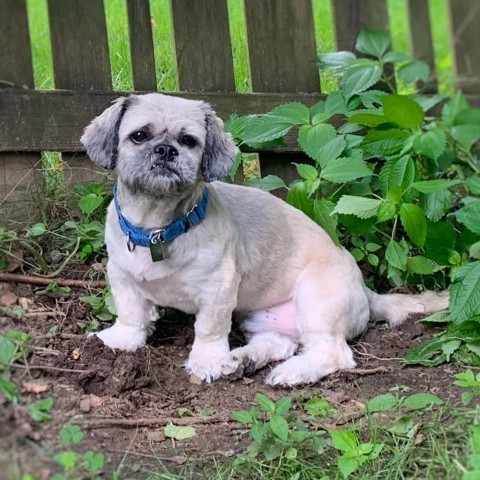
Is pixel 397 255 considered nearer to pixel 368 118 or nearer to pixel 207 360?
pixel 368 118

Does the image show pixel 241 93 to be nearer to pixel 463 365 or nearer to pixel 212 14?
pixel 212 14

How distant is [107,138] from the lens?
10.6 feet

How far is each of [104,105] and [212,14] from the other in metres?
0.95

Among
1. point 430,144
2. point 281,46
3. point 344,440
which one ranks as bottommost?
point 344,440

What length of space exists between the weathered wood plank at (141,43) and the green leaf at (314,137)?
3.15 ft

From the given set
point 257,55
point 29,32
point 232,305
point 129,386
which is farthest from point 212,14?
point 129,386

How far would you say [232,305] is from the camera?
351 centimetres

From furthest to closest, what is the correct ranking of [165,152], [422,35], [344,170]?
[422,35], [344,170], [165,152]

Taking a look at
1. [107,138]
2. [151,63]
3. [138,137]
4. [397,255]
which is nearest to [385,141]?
[397,255]

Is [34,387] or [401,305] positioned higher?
[34,387]

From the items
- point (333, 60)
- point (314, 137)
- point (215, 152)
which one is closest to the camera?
point (215, 152)

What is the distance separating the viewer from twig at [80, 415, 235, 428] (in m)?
2.66

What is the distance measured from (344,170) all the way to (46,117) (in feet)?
5.43

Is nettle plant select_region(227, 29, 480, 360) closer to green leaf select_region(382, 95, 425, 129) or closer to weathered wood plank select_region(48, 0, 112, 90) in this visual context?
green leaf select_region(382, 95, 425, 129)
